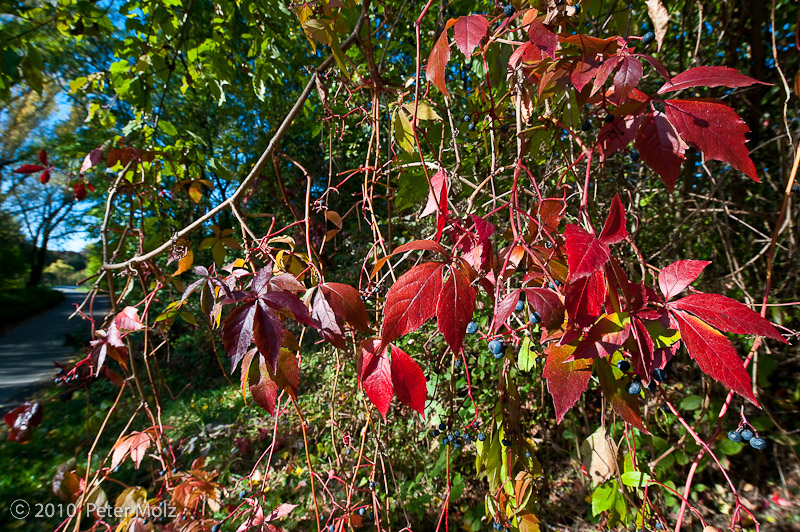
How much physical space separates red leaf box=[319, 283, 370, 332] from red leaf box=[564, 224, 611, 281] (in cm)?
41

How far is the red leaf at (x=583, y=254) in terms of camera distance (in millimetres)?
483

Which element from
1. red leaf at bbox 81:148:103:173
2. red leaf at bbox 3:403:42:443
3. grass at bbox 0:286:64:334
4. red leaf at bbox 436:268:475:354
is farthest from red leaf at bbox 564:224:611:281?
grass at bbox 0:286:64:334

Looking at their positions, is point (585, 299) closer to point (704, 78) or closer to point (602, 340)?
point (602, 340)

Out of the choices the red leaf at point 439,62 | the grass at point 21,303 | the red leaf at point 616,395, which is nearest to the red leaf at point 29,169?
the red leaf at point 439,62

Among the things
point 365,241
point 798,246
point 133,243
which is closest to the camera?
point 798,246

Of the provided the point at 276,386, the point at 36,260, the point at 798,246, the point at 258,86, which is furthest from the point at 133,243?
the point at 36,260

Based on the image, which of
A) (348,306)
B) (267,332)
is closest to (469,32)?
(348,306)

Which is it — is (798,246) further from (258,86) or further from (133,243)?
(133,243)

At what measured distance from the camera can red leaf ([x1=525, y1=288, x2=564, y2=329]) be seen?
0.53m

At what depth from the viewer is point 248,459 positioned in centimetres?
335

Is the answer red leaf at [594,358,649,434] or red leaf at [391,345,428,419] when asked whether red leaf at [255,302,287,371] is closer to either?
red leaf at [391,345,428,419]

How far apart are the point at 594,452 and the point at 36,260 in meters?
24.7

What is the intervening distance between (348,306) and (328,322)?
54mm

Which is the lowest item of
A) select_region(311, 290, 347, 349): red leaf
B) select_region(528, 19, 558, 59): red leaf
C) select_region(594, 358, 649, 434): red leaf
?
select_region(594, 358, 649, 434): red leaf
